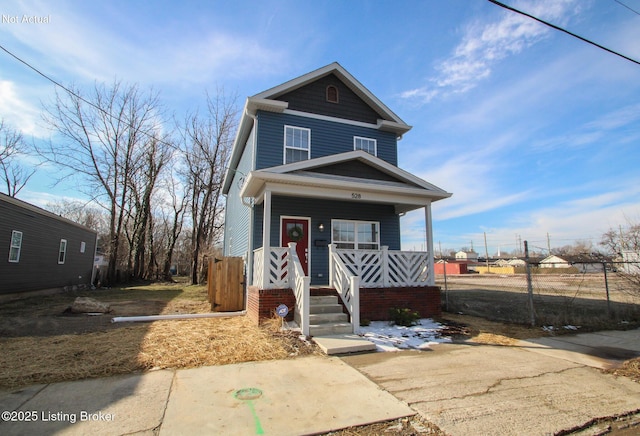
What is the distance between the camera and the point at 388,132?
501 inches

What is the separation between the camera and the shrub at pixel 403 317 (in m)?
7.97

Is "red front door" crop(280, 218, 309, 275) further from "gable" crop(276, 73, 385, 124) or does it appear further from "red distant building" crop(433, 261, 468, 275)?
"red distant building" crop(433, 261, 468, 275)

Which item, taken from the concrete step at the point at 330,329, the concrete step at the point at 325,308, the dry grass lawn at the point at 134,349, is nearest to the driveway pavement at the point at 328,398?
the dry grass lawn at the point at 134,349

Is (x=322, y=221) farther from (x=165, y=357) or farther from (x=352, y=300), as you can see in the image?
(x=165, y=357)

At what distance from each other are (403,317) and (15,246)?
622 inches

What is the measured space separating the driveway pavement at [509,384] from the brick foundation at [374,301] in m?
2.25

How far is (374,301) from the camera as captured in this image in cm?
838

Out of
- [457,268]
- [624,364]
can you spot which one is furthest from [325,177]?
[457,268]

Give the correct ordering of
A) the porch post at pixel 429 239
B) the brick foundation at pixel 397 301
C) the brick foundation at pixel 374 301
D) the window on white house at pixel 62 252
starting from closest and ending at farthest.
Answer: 1. the brick foundation at pixel 374 301
2. the brick foundation at pixel 397 301
3. the porch post at pixel 429 239
4. the window on white house at pixel 62 252

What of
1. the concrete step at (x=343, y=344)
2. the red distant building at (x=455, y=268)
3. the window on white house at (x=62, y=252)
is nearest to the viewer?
the concrete step at (x=343, y=344)

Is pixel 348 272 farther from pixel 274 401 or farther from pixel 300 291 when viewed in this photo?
pixel 274 401

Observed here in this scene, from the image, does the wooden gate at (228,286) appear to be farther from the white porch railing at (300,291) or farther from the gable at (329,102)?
the gable at (329,102)

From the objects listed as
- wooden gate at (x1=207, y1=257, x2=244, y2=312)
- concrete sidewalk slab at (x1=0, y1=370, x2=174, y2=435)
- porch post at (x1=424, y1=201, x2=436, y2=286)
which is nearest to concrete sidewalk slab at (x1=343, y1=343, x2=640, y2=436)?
concrete sidewalk slab at (x1=0, y1=370, x2=174, y2=435)

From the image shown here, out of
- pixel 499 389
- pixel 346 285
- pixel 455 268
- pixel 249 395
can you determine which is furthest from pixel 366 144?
pixel 455 268
